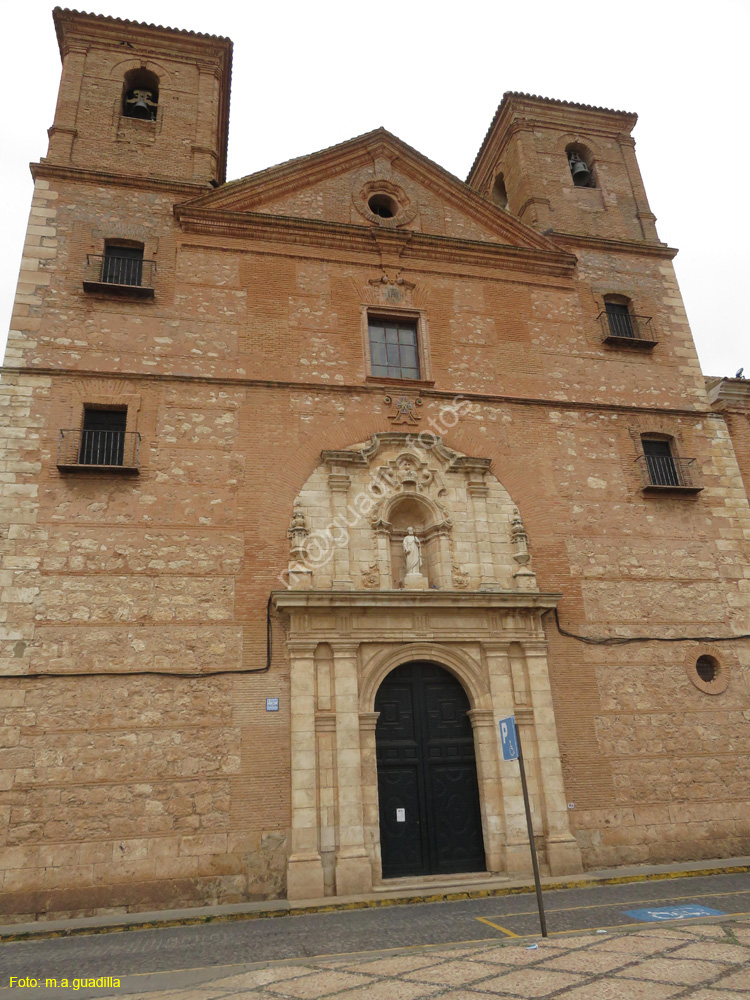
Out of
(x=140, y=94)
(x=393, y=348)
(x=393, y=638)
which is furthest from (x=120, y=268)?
(x=393, y=638)

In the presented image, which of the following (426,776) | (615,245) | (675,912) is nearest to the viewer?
(675,912)

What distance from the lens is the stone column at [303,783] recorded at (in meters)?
8.81

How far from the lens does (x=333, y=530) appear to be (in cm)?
1093

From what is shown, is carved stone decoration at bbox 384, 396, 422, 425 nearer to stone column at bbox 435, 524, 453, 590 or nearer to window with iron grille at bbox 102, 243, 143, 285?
stone column at bbox 435, 524, 453, 590

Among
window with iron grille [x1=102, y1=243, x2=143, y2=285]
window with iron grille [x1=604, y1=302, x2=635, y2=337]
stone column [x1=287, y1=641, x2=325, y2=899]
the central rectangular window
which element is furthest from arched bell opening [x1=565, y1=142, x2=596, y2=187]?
stone column [x1=287, y1=641, x2=325, y2=899]

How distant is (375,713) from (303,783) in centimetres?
135

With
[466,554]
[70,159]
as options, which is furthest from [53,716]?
[70,159]

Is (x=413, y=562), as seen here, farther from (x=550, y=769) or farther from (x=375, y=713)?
(x=550, y=769)

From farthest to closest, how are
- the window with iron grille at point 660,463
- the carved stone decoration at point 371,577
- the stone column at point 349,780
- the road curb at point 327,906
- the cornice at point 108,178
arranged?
the window with iron grille at point 660,463, the cornice at point 108,178, the carved stone decoration at point 371,577, the stone column at point 349,780, the road curb at point 327,906

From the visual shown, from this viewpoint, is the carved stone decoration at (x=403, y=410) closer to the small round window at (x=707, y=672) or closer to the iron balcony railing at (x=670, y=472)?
the iron balcony railing at (x=670, y=472)

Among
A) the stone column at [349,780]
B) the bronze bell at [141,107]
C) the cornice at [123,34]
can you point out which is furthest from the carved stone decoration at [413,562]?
the cornice at [123,34]

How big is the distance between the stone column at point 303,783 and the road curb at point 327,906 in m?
0.30

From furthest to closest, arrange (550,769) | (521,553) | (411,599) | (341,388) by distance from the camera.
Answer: (341,388) < (521,553) < (411,599) < (550,769)

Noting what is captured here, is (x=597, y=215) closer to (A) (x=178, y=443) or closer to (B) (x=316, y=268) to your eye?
(B) (x=316, y=268)
